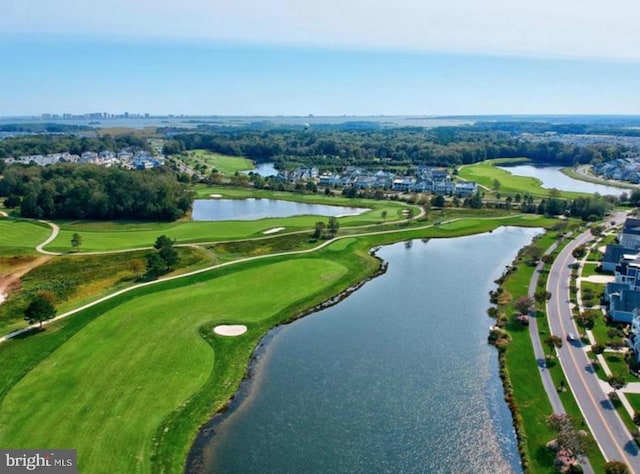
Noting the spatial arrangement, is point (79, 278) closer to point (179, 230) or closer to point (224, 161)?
point (179, 230)

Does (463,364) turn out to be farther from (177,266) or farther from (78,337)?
(177,266)

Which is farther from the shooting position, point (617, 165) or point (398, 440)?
point (617, 165)

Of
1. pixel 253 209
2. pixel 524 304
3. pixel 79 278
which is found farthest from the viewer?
pixel 253 209

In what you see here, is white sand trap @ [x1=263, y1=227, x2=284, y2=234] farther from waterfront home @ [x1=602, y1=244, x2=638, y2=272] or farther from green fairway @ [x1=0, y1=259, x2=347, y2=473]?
waterfront home @ [x1=602, y1=244, x2=638, y2=272]

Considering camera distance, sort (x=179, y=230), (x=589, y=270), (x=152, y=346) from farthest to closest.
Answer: (x=179, y=230), (x=589, y=270), (x=152, y=346)

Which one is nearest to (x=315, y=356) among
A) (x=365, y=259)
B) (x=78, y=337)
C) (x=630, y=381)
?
(x=78, y=337)

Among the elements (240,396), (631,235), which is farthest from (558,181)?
(240,396)
